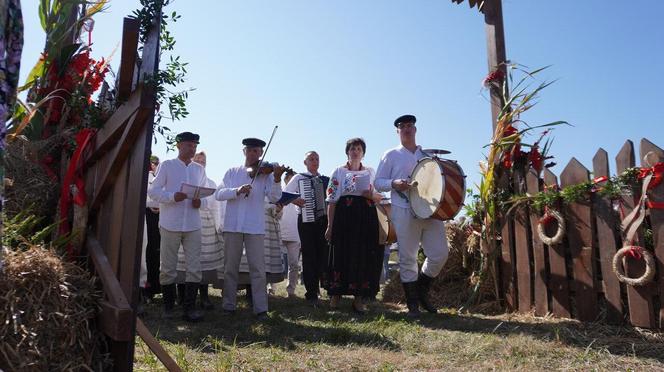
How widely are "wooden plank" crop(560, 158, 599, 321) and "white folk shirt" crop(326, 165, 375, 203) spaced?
87.2 inches

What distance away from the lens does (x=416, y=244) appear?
18.1 ft

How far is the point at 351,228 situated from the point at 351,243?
0.57ft

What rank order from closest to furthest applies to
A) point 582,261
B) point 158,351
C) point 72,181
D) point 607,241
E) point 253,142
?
point 158,351, point 72,181, point 607,241, point 582,261, point 253,142

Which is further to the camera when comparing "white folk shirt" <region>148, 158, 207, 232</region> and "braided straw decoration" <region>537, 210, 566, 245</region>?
"white folk shirt" <region>148, 158, 207, 232</region>


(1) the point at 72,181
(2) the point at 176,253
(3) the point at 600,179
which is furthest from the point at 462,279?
(1) the point at 72,181

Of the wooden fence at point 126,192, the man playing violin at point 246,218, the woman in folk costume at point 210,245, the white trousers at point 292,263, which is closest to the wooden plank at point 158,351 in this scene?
the wooden fence at point 126,192

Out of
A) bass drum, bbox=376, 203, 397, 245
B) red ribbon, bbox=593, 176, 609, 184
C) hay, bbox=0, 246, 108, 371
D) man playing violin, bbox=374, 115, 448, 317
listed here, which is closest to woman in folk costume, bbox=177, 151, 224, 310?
bass drum, bbox=376, 203, 397, 245

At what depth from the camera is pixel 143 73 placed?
241cm

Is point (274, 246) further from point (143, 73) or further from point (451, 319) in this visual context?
point (143, 73)

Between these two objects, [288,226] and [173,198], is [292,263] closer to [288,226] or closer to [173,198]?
[288,226]

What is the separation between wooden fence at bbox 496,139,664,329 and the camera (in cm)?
430

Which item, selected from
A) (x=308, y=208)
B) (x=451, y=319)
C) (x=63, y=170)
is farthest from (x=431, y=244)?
(x=63, y=170)

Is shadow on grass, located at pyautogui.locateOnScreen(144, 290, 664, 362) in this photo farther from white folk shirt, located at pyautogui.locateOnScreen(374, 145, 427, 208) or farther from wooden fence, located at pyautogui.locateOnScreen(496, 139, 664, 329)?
white folk shirt, located at pyautogui.locateOnScreen(374, 145, 427, 208)

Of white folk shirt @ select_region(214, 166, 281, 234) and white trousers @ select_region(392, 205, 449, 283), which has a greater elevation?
white folk shirt @ select_region(214, 166, 281, 234)
